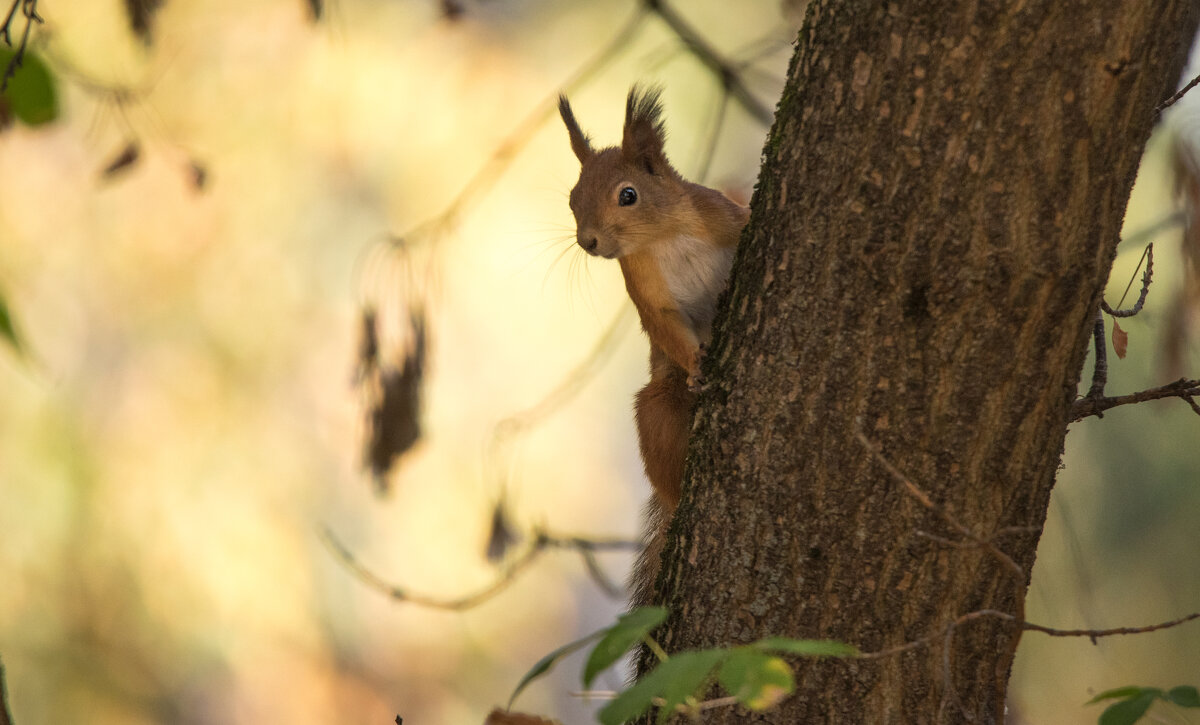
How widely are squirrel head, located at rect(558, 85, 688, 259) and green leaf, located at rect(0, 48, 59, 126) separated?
779 millimetres

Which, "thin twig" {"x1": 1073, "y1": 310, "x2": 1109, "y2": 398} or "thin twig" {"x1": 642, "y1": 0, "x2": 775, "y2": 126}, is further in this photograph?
"thin twig" {"x1": 642, "y1": 0, "x2": 775, "y2": 126}

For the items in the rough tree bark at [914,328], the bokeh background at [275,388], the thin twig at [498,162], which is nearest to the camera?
the rough tree bark at [914,328]

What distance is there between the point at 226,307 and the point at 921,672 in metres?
3.27

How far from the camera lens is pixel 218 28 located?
3525 mm

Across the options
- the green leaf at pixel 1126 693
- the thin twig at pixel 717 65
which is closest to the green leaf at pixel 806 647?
the green leaf at pixel 1126 693

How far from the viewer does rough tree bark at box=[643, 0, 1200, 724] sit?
946 mm

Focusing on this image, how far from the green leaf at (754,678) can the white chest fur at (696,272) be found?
110cm

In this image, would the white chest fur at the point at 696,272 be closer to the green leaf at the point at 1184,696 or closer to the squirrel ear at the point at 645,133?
the squirrel ear at the point at 645,133

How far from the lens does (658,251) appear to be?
1.74 meters

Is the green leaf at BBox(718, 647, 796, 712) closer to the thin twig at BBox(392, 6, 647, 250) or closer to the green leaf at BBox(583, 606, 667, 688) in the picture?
the green leaf at BBox(583, 606, 667, 688)

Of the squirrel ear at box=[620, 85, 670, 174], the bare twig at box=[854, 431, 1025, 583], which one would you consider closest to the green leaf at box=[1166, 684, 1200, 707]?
the bare twig at box=[854, 431, 1025, 583]

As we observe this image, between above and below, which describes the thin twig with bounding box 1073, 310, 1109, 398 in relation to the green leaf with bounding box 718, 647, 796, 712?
above

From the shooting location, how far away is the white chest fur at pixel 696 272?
1.69 meters

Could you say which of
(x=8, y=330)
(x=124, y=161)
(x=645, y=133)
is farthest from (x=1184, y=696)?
(x=124, y=161)
